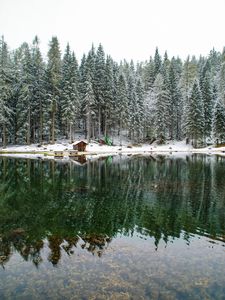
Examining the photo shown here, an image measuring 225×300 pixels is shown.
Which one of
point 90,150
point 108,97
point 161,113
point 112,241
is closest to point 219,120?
point 161,113

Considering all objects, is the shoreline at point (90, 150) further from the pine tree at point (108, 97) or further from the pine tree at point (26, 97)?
the pine tree at point (108, 97)

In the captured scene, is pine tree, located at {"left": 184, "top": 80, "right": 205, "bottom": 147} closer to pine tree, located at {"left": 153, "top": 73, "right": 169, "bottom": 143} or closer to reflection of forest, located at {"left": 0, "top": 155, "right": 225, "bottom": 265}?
pine tree, located at {"left": 153, "top": 73, "right": 169, "bottom": 143}

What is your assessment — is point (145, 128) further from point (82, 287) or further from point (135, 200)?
point (82, 287)

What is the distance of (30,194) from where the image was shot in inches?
973

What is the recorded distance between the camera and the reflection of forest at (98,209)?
14945 mm

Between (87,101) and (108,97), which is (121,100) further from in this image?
(87,101)

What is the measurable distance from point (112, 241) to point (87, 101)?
59487 mm

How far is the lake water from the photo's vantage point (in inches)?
406

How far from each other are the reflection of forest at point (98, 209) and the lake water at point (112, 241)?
0.18 ft

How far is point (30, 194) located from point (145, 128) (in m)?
70.1

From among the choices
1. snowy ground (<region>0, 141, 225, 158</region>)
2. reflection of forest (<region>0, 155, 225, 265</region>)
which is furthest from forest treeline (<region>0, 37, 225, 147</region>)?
reflection of forest (<region>0, 155, 225, 265</region>)

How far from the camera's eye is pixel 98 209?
20.2 metres

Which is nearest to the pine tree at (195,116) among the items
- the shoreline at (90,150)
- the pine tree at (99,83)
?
the shoreline at (90,150)

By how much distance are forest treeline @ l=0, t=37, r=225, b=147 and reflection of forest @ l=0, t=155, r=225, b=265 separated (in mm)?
Result: 37694
